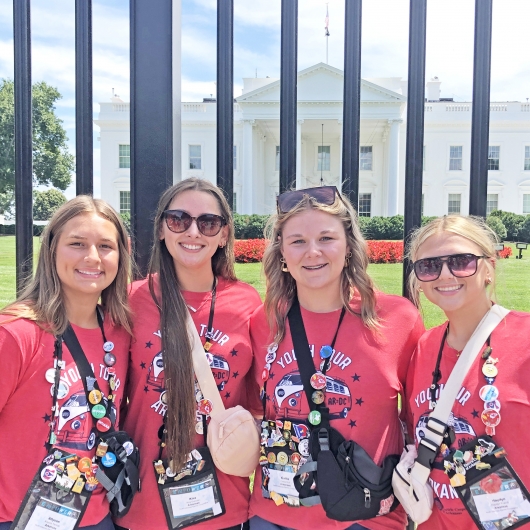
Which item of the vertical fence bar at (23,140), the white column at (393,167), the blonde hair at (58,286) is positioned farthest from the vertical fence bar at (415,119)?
the white column at (393,167)

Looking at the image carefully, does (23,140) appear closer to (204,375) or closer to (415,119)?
(204,375)

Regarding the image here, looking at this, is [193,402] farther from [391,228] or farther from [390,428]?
[391,228]

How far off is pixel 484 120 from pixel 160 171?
1.78 m

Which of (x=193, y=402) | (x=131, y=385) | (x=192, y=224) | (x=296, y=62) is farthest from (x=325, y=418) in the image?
(x=296, y=62)

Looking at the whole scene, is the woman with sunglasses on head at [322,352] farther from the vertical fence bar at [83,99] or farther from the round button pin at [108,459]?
the vertical fence bar at [83,99]

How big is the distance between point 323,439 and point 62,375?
1149mm

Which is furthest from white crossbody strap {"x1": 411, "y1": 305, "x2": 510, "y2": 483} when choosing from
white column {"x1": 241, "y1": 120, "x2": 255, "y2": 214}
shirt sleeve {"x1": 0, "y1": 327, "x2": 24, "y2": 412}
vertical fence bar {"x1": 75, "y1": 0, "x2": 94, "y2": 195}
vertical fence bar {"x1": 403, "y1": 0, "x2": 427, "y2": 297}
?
white column {"x1": 241, "y1": 120, "x2": 255, "y2": 214}

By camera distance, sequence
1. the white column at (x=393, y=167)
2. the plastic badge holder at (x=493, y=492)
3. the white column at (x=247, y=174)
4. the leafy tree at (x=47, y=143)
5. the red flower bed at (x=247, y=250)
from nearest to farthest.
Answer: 1. the plastic badge holder at (x=493, y=492)
2. the red flower bed at (x=247, y=250)
3. the leafy tree at (x=47, y=143)
4. the white column at (x=247, y=174)
5. the white column at (x=393, y=167)

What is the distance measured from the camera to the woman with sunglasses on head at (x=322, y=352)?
7.20 feet

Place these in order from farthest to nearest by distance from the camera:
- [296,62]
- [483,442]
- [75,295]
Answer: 1. [296,62]
2. [75,295]
3. [483,442]

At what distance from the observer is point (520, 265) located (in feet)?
50.7

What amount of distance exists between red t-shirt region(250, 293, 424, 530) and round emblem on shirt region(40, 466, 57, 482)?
877 millimetres

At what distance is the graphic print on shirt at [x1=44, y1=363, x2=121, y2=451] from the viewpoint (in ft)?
6.98

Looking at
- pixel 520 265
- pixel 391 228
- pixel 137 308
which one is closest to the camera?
pixel 137 308
